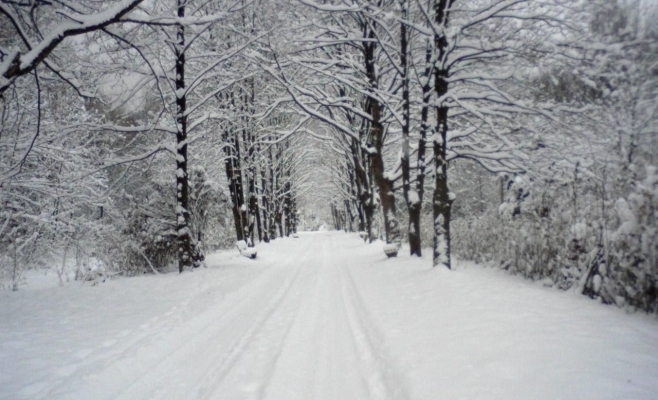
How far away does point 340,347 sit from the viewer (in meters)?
4.37

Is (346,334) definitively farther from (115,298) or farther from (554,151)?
(554,151)

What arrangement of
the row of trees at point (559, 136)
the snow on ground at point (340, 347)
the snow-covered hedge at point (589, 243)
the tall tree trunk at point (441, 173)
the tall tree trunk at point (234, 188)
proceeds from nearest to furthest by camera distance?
the snow on ground at point (340, 347), the snow-covered hedge at point (589, 243), the row of trees at point (559, 136), the tall tree trunk at point (441, 173), the tall tree trunk at point (234, 188)

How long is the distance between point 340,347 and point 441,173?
550 cm

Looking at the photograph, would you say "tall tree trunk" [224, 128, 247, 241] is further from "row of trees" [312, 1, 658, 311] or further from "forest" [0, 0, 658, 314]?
"row of trees" [312, 1, 658, 311]

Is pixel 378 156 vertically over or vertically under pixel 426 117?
under

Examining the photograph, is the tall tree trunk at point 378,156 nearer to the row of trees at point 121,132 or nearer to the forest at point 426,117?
the forest at point 426,117

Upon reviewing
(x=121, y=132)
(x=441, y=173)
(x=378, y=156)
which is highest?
(x=121, y=132)

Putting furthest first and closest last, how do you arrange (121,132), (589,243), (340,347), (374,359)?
1. (121,132)
2. (589,243)
3. (340,347)
4. (374,359)

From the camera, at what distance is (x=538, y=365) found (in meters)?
3.04

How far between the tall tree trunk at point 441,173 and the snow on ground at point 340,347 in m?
1.24

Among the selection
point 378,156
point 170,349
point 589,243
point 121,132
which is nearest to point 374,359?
point 170,349

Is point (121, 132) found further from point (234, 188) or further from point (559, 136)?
point (559, 136)

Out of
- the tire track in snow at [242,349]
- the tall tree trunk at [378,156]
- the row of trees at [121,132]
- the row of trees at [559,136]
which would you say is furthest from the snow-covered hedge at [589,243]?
the row of trees at [121,132]

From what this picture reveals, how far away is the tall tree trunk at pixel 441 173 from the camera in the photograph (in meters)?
8.32
